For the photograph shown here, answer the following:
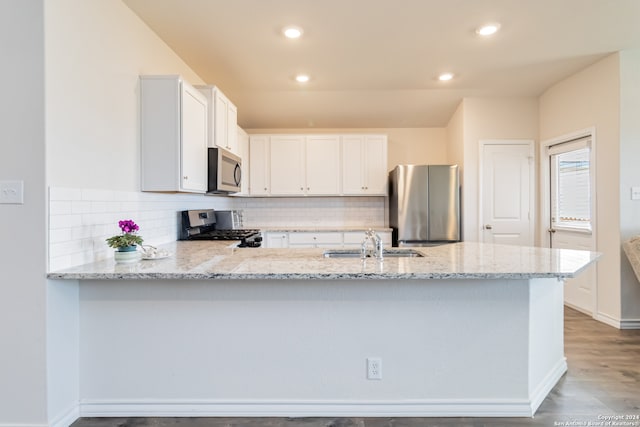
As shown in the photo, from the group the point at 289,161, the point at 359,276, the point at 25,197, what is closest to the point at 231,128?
the point at 289,161

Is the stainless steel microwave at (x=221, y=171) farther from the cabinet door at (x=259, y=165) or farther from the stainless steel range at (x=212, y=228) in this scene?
the cabinet door at (x=259, y=165)

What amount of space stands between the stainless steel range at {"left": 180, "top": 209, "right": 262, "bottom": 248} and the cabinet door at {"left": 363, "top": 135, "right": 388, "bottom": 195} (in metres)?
1.83

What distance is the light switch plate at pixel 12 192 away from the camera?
1718mm

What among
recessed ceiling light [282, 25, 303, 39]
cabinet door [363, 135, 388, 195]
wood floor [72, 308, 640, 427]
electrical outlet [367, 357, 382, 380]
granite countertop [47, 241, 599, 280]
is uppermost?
recessed ceiling light [282, 25, 303, 39]

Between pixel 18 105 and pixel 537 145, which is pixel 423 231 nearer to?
pixel 537 145

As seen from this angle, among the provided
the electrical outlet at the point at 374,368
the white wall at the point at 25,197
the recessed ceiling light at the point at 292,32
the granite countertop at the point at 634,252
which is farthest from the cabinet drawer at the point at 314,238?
the white wall at the point at 25,197

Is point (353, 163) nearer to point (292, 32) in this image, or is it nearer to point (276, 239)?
point (276, 239)

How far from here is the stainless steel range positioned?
3.39 metres

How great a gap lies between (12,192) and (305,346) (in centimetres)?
163

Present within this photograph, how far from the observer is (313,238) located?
4551 mm

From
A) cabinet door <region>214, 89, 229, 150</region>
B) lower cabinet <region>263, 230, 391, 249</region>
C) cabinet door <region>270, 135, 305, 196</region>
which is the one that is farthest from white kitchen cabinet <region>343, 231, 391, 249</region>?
cabinet door <region>214, 89, 229, 150</region>

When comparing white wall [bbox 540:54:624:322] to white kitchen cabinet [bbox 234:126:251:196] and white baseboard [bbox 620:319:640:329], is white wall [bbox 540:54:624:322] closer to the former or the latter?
white baseboard [bbox 620:319:640:329]

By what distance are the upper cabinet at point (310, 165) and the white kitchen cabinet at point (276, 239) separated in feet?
2.00

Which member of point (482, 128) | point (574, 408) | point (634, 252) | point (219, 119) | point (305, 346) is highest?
point (482, 128)
